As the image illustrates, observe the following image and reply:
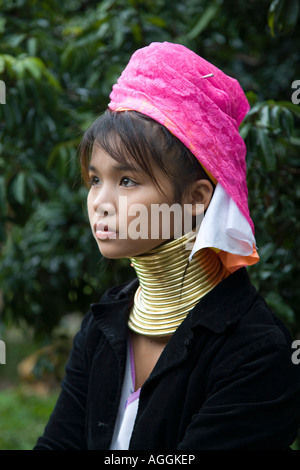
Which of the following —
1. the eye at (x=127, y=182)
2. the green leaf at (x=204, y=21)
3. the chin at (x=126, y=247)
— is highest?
the green leaf at (x=204, y=21)

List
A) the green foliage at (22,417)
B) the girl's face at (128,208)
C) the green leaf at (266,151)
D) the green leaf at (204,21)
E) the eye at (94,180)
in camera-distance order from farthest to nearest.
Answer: the green foliage at (22,417), the green leaf at (204,21), the green leaf at (266,151), the eye at (94,180), the girl's face at (128,208)

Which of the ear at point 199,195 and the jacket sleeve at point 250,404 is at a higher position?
the ear at point 199,195

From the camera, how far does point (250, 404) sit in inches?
54.5

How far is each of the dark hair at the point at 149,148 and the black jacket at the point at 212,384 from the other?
307 millimetres

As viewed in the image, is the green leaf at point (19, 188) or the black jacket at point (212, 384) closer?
the black jacket at point (212, 384)

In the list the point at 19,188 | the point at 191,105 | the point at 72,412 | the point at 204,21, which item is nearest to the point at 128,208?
the point at 191,105

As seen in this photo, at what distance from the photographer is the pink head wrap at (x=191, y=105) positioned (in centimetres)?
148

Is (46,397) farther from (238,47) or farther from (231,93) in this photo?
(231,93)

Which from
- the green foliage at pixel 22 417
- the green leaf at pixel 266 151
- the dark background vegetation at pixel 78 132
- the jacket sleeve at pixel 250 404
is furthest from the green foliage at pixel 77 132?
the green foliage at pixel 22 417

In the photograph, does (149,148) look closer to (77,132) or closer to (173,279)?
(173,279)

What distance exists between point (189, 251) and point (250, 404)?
0.41 meters

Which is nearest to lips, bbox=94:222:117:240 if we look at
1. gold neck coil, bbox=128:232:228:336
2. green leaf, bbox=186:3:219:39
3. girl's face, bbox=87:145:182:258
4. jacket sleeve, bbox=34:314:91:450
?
girl's face, bbox=87:145:182:258

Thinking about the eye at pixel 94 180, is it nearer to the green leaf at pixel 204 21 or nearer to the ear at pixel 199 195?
the ear at pixel 199 195

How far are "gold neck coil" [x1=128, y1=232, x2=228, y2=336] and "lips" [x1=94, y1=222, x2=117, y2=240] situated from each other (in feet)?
0.35
